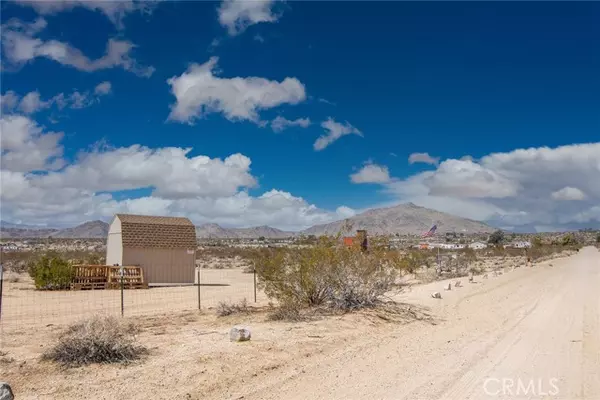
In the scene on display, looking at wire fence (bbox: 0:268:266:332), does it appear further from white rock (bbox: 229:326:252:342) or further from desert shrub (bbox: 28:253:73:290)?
white rock (bbox: 229:326:252:342)

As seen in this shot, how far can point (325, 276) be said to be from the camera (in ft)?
56.7

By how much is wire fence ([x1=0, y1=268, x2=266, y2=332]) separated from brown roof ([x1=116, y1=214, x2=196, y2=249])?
286cm

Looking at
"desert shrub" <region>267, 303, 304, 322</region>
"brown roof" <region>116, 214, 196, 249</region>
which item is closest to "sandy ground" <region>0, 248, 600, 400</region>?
"desert shrub" <region>267, 303, 304, 322</region>

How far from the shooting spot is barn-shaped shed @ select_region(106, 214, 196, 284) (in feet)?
108

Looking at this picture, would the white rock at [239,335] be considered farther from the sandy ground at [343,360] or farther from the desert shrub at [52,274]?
the desert shrub at [52,274]

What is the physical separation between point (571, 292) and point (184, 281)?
21.1 m

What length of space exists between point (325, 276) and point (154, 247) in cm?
1900

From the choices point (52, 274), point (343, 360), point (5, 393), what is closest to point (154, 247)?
point (52, 274)

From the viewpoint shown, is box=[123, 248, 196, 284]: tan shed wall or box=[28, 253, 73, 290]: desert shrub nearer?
box=[28, 253, 73, 290]: desert shrub

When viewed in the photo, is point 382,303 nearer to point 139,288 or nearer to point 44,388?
point 44,388

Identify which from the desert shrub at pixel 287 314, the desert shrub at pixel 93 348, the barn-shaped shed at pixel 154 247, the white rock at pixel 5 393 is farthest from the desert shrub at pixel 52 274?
the white rock at pixel 5 393

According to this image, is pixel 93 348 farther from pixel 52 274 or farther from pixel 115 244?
pixel 115 244

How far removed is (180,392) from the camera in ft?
28.3
